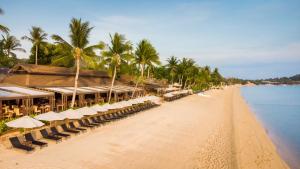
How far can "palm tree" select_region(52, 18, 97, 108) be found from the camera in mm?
23344

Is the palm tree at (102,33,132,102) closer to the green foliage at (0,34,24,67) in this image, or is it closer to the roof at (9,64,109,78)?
the roof at (9,64,109,78)

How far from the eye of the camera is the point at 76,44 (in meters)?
23.7

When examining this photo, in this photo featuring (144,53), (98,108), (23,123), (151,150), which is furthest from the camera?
(144,53)

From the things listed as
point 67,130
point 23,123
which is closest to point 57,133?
point 67,130

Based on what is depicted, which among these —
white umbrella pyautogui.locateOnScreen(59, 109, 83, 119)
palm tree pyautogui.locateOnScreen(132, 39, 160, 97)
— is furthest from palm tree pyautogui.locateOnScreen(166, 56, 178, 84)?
white umbrella pyautogui.locateOnScreen(59, 109, 83, 119)

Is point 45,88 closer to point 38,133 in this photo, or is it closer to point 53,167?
point 38,133

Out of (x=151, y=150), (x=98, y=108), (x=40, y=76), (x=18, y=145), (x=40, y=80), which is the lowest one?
(x=151, y=150)

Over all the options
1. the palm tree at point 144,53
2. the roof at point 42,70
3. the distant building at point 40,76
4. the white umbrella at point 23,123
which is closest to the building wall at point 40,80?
the distant building at point 40,76

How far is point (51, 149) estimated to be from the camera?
42.6 feet

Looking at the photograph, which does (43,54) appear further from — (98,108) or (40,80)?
(98,108)

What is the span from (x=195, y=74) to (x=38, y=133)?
217 feet

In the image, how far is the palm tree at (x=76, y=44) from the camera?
919 inches

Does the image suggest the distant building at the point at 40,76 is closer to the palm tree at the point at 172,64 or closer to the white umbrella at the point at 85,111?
the white umbrella at the point at 85,111

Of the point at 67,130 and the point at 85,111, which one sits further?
the point at 85,111
